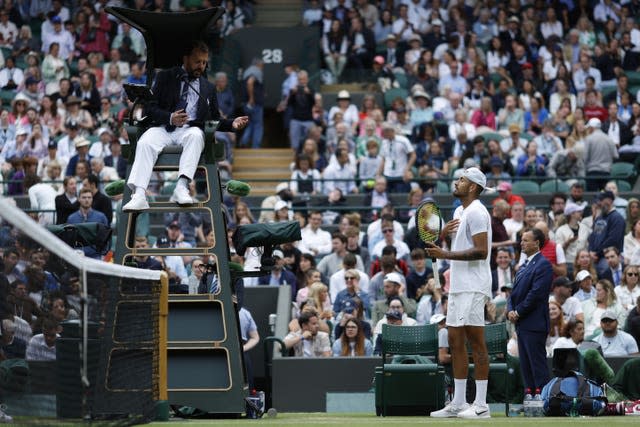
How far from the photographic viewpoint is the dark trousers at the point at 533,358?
46.5 ft

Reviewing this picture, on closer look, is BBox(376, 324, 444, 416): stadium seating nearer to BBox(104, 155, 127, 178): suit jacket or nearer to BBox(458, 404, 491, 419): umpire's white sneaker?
BBox(458, 404, 491, 419): umpire's white sneaker

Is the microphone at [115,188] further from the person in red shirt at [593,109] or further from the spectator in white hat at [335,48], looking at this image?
the spectator in white hat at [335,48]

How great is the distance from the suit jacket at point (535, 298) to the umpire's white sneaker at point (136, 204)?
4.36 m

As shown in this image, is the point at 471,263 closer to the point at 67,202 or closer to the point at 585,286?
the point at 585,286

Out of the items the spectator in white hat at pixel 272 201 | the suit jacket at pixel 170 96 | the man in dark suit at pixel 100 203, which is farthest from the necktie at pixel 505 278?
the suit jacket at pixel 170 96

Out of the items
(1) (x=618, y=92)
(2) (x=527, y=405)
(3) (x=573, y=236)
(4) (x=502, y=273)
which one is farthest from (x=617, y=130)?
(2) (x=527, y=405)

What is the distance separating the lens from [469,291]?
12.4 meters

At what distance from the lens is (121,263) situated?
12203 millimetres

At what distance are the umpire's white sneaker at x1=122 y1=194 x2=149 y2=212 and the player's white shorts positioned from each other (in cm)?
287

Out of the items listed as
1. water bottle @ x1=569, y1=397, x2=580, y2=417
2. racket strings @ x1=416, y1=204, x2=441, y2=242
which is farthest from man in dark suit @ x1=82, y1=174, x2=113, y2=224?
water bottle @ x1=569, y1=397, x2=580, y2=417

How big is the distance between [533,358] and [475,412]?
7.07 feet

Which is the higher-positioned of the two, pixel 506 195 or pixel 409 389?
pixel 506 195

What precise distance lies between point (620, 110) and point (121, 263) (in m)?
16.9

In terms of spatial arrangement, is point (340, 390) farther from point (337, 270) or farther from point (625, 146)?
point (625, 146)
